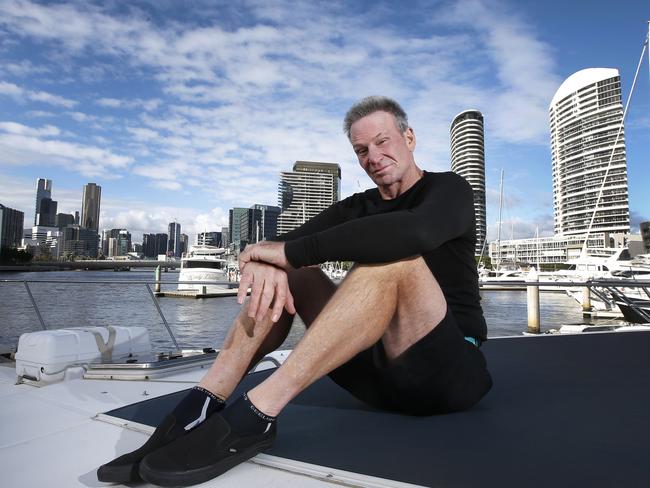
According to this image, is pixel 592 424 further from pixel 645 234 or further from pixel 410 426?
pixel 645 234

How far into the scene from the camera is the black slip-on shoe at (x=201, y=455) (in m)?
0.93

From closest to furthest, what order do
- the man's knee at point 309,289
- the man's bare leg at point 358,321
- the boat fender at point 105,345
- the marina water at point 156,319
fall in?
the man's bare leg at point 358,321
the man's knee at point 309,289
the boat fender at point 105,345
the marina water at point 156,319

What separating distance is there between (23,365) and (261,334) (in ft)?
5.93

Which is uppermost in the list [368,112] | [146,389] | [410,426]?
[368,112]

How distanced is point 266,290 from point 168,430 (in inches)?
17.7

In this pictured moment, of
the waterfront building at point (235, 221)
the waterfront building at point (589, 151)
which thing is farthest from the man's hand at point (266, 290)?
the waterfront building at point (235, 221)

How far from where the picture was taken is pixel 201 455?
0.98m

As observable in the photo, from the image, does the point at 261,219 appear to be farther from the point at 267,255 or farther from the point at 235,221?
the point at 267,255

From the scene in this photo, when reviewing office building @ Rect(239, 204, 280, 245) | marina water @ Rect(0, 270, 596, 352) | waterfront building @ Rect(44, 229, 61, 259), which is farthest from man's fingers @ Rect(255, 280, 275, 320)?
waterfront building @ Rect(44, 229, 61, 259)

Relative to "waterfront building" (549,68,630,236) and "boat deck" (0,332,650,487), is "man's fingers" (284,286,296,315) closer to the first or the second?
"boat deck" (0,332,650,487)

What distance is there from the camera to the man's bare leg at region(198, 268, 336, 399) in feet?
4.03

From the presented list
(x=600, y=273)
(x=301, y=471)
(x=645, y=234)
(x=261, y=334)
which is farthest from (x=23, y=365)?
(x=645, y=234)

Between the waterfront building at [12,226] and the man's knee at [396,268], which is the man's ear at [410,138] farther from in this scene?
the waterfront building at [12,226]

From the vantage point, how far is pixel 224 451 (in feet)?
3.29
